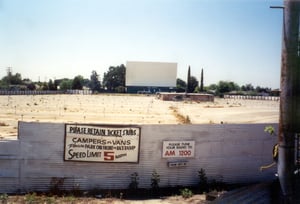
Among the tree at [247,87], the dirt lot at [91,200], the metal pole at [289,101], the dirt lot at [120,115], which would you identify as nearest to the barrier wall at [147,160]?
the dirt lot at [91,200]

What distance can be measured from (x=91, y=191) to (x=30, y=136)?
2394mm

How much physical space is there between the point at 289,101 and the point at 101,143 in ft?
18.4

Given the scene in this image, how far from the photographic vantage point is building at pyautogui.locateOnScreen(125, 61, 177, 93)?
12138cm

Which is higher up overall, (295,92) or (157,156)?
(295,92)

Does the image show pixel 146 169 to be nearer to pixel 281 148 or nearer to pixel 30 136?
pixel 30 136

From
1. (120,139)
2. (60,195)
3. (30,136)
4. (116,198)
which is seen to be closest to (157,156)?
(120,139)

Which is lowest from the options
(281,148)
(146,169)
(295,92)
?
(146,169)

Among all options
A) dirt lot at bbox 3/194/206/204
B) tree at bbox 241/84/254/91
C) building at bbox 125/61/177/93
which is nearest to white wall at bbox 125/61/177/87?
building at bbox 125/61/177/93

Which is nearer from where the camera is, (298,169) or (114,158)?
(298,169)

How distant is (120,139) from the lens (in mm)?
9398

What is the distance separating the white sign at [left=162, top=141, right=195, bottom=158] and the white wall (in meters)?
111

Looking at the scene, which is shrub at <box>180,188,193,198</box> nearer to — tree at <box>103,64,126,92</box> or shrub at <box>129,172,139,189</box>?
shrub at <box>129,172,139,189</box>

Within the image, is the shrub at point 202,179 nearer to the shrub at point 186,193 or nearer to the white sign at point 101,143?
the shrub at point 186,193

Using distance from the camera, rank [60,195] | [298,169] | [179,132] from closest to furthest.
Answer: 1. [298,169]
2. [60,195]
3. [179,132]
